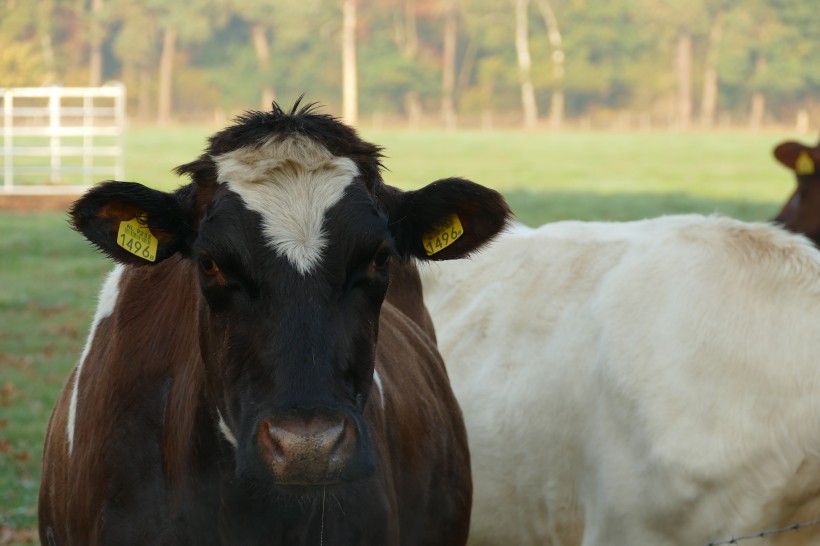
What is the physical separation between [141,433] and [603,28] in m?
79.4

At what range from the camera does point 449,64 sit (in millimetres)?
81188

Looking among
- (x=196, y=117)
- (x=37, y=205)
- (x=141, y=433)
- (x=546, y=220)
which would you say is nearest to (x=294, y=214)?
(x=141, y=433)

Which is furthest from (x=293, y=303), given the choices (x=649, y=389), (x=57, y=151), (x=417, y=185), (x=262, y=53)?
(x=262, y=53)

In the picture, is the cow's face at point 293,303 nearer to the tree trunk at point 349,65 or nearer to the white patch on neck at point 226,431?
the white patch on neck at point 226,431

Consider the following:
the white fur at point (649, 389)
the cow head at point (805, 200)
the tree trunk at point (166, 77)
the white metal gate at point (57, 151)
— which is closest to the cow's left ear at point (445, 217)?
the white fur at point (649, 389)

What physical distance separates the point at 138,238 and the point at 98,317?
31.9 inches

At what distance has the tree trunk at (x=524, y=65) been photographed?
254 ft

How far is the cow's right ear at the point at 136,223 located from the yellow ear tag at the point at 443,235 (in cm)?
63

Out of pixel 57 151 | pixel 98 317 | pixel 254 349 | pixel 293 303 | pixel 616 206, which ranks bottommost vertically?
pixel 616 206

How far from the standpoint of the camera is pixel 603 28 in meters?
80.1

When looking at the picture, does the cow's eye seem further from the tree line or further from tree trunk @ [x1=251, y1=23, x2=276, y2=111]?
tree trunk @ [x1=251, y1=23, x2=276, y2=111]

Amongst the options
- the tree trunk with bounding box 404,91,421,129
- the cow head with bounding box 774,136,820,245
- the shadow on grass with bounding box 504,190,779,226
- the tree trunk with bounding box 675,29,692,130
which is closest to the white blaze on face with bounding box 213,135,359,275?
the cow head with bounding box 774,136,820,245

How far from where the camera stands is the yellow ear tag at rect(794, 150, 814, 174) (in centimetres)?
838

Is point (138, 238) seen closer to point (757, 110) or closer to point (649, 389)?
point (649, 389)
